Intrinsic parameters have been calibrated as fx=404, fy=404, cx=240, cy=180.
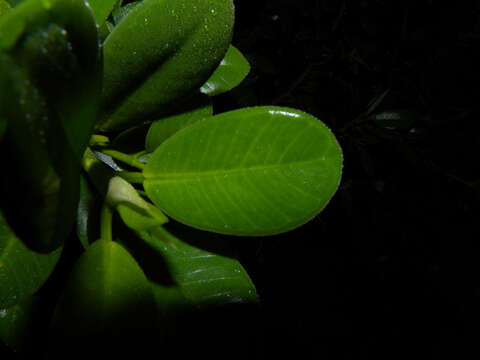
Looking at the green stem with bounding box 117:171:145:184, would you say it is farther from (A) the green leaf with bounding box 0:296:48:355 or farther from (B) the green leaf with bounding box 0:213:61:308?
(A) the green leaf with bounding box 0:296:48:355

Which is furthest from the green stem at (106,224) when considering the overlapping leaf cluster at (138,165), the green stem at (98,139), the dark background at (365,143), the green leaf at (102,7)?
the dark background at (365,143)

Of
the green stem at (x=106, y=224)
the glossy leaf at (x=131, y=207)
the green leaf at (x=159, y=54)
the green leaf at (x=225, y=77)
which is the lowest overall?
the green stem at (x=106, y=224)

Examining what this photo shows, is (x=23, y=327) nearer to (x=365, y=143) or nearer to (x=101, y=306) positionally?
(x=101, y=306)

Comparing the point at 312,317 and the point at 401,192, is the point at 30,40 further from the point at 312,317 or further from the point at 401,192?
the point at 312,317

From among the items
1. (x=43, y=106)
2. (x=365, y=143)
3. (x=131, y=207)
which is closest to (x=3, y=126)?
(x=43, y=106)

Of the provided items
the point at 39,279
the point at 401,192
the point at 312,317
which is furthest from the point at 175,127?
the point at 312,317

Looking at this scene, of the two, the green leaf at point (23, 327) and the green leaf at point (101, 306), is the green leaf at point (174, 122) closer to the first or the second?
the green leaf at point (101, 306)
